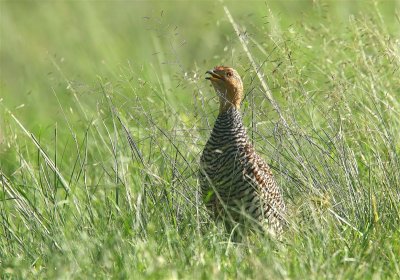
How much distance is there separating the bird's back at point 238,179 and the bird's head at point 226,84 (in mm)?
189

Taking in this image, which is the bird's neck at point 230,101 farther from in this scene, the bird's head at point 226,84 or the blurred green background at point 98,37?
the blurred green background at point 98,37

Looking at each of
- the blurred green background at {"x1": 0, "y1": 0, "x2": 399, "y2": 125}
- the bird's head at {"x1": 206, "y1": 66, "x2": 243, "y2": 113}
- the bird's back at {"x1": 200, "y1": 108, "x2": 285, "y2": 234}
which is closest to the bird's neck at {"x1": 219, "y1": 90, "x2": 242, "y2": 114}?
the bird's head at {"x1": 206, "y1": 66, "x2": 243, "y2": 113}

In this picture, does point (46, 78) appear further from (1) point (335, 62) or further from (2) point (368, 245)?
(2) point (368, 245)

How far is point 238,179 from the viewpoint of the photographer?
6.14 meters

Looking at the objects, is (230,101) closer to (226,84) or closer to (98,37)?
(226,84)

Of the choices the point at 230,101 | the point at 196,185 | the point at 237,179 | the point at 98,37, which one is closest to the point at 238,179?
the point at 237,179

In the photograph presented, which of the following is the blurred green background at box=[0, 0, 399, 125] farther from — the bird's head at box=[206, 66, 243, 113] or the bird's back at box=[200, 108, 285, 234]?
the bird's back at box=[200, 108, 285, 234]

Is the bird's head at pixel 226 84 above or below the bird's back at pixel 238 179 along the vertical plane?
above

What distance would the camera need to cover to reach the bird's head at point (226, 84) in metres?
6.33

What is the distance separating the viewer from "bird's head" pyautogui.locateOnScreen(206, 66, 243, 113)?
249 inches

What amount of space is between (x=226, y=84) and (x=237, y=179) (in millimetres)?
556

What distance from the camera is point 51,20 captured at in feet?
41.4

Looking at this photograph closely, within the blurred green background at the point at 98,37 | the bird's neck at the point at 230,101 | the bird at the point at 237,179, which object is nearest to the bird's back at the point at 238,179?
the bird at the point at 237,179

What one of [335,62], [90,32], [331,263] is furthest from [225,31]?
[331,263]
